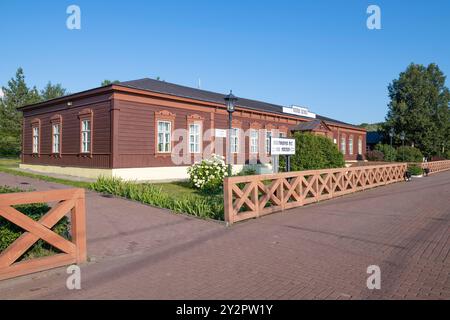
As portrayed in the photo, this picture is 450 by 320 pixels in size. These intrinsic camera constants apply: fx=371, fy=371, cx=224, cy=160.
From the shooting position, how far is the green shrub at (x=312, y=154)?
16.4 meters

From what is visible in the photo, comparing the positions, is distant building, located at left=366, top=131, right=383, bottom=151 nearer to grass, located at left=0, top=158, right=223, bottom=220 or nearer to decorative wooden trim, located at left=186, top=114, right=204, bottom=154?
decorative wooden trim, located at left=186, top=114, right=204, bottom=154

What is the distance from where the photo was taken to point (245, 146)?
1004 inches

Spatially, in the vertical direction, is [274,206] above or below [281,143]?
below

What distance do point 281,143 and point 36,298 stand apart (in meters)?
9.43

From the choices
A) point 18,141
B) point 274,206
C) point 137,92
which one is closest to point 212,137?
point 137,92

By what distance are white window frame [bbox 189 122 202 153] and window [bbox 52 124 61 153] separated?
7590mm

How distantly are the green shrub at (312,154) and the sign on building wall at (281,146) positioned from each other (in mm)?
3417

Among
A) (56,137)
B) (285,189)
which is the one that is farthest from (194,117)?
(285,189)

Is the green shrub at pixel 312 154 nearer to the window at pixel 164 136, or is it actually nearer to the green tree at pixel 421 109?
the window at pixel 164 136

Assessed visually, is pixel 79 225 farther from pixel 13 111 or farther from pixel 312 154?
pixel 13 111

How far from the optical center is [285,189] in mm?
11297

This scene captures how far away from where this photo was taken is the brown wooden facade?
1784cm
